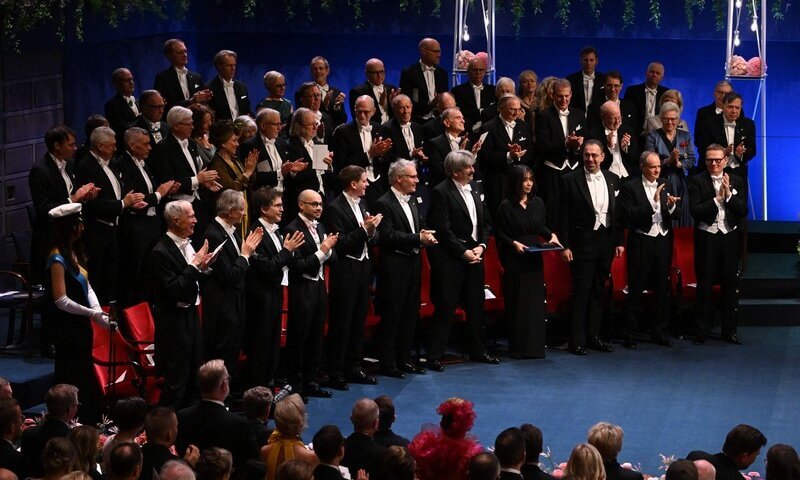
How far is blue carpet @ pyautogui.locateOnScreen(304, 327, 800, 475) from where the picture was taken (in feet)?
28.8

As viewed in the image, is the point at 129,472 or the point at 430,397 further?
the point at 430,397

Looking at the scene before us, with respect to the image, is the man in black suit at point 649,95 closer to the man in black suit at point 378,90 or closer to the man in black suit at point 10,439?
the man in black suit at point 378,90

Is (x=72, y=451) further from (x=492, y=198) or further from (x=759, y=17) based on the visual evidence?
(x=759, y=17)

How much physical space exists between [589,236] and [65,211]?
4.52m

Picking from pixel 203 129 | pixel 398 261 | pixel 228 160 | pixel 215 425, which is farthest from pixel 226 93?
pixel 215 425

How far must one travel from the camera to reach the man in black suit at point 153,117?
35.0 ft

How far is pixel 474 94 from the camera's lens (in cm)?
1237

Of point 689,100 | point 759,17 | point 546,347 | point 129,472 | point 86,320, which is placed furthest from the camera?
point 689,100

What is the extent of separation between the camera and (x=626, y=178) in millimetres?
11844

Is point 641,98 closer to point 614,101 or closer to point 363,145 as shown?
point 614,101

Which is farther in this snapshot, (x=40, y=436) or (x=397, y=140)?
(x=397, y=140)

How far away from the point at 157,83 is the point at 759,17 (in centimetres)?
651

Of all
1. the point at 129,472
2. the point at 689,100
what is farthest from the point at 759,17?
the point at 129,472

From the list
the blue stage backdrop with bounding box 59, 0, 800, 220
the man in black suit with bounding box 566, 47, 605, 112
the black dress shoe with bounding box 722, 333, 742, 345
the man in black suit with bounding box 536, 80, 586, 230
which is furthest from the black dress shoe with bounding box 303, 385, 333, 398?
the blue stage backdrop with bounding box 59, 0, 800, 220
